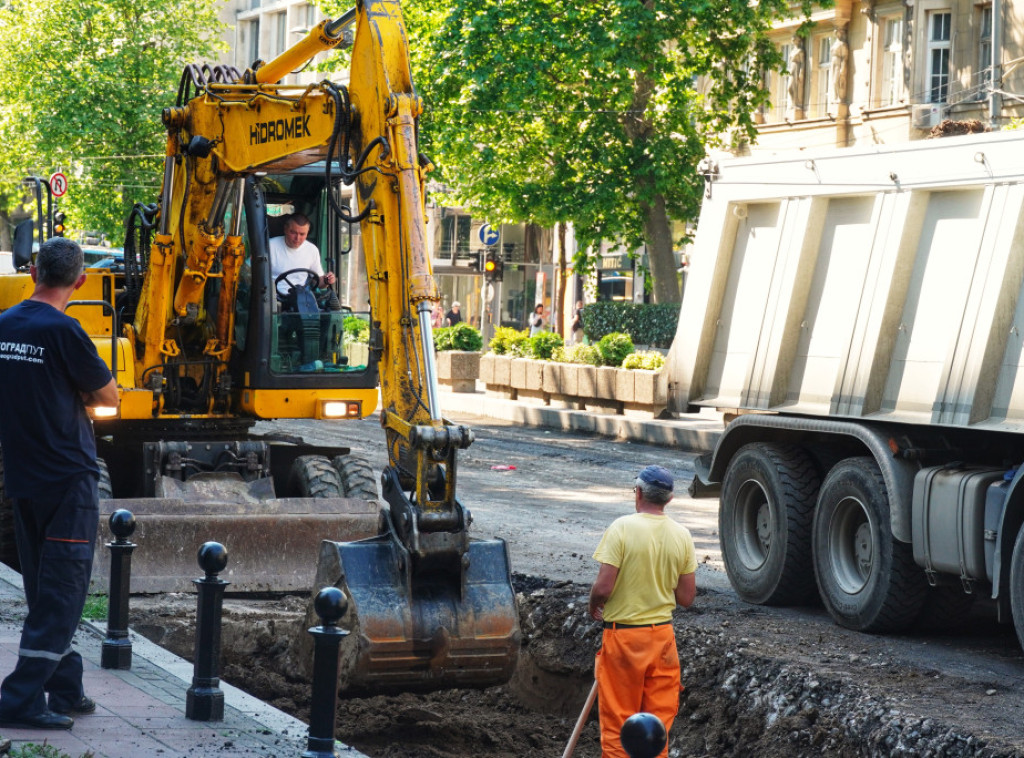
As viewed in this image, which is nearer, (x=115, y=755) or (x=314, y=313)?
(x=115, y=755)

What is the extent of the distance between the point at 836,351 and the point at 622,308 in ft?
72.5

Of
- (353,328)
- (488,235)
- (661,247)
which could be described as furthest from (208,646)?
(488,235)

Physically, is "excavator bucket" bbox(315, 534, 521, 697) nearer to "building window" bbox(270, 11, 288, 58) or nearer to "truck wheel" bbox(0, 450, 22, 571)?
"truck wheel" bbox(0, 450, 22, 571)

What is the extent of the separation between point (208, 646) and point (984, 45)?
99.9 feet

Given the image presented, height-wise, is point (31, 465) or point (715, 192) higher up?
point (715, 192)

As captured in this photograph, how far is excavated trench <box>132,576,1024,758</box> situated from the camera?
24.1ft

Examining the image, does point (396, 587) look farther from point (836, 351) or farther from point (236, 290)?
point (236, 290)

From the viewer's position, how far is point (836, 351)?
9.73 m

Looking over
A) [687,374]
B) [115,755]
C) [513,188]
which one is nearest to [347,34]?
[687,374]

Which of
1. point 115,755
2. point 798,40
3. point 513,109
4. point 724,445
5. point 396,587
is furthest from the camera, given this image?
point 798,40

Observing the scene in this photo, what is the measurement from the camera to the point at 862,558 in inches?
373

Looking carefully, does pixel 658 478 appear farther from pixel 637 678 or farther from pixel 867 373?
pixel 867 373

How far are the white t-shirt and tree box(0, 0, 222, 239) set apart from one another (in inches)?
1220

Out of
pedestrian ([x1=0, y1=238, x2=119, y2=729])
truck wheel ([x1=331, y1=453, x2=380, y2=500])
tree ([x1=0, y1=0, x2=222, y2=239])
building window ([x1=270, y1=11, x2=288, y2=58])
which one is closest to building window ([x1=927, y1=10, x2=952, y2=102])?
tree ([x1=0, y1=0, x2=222, y2=239])
